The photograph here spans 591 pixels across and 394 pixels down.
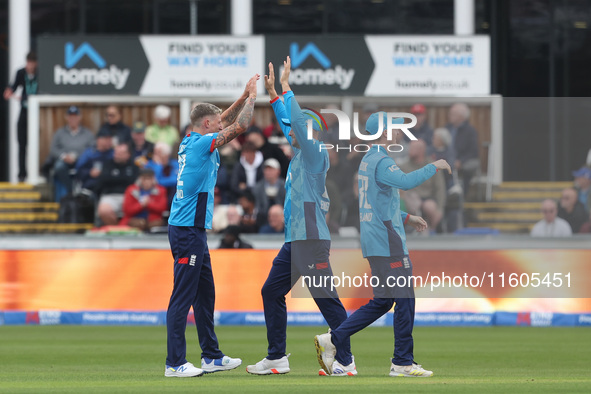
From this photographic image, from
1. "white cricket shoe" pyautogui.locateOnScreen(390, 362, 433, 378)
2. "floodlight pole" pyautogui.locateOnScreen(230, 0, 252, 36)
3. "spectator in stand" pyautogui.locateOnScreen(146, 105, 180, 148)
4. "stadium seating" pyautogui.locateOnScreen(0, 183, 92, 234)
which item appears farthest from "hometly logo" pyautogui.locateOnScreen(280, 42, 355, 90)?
"white cricket shoe" pyautogui.locateOnScreen(390, 362, 433, 378)

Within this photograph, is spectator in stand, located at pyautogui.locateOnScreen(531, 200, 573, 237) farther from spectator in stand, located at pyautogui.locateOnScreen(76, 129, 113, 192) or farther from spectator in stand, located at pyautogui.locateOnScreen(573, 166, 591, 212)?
spectator in stand, located at pyautogui.locateOnScreen(76, 129, 113, 192)

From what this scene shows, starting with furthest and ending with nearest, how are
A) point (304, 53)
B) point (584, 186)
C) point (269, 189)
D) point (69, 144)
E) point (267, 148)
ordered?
point (304, 53)
point (69, 144)
point (267, 148)
point (269, 189)
point (584, 186)

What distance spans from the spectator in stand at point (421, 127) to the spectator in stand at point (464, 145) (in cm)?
51

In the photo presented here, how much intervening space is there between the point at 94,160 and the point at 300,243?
11.6 metres

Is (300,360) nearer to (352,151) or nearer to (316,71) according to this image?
(352,151)

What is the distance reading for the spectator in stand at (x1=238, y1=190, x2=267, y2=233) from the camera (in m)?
19.3

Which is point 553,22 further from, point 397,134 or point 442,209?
point 397,134

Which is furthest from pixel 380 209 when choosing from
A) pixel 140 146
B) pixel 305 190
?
pixel 140 146

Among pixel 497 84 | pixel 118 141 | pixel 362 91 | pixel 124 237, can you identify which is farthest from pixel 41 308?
pixel 497 84

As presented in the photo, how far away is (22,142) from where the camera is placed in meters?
23.5

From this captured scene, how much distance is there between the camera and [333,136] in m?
10.5

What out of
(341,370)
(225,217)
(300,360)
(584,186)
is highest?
(584,186)

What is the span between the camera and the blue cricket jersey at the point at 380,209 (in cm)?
1010

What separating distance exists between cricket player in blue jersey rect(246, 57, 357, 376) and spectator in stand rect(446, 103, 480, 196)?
27.6 feet
